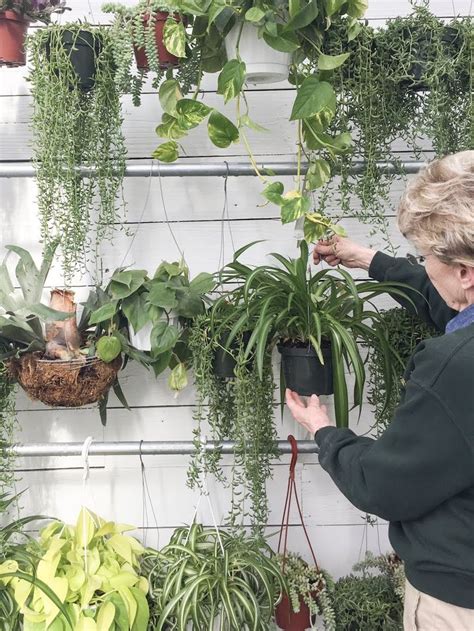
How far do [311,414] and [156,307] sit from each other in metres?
0.51

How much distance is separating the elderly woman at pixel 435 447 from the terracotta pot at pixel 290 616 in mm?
567

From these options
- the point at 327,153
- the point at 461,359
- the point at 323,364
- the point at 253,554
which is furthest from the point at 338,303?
the point at 253,554

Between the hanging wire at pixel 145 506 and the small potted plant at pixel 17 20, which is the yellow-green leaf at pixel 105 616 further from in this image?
the small potted plant at pixel 17 20

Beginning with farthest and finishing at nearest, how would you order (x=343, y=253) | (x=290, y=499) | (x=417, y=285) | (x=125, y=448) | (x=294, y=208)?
(x=290, y=499) < (x=125, y=448) < (x=343, y=253) < (x=417, y=285) < (x=294, y=208)

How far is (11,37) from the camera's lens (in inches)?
66.7

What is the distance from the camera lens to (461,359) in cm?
112

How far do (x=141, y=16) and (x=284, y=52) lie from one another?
1.29 ft

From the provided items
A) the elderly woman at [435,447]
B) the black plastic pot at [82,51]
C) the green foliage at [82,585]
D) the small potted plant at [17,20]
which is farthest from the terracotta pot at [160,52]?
the green foliage at [82,585]

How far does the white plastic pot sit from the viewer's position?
1.57 m

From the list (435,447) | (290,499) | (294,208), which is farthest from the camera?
(290,499)

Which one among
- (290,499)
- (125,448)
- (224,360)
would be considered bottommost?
(290,499)

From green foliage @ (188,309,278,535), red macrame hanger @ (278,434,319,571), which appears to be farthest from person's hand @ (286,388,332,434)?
red macrame hanger @ (278,434,319,571)

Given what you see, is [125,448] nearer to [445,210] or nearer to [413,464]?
[413,464]

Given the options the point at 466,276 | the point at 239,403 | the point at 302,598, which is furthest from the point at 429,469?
the point at 302,598
